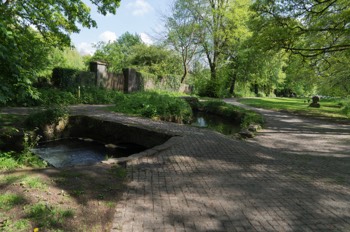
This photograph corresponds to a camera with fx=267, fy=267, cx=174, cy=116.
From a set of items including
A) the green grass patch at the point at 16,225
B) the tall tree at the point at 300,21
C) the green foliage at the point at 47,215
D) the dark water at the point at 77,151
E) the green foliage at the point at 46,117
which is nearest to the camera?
the green grass patch at the point at 16,225

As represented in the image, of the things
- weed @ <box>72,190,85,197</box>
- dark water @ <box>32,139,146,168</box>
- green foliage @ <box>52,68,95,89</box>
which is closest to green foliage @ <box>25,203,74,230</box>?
weed @ <box>72,190,85,197</box>

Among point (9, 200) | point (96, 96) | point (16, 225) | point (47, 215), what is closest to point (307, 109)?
point (96, 96)

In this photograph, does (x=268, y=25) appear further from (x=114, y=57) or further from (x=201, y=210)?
(x=114, y=57)

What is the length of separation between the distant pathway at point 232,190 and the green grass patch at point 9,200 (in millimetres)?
1265

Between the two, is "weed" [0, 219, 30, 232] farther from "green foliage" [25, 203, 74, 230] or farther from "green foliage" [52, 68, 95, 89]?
"green foliage" [52, 68, 95, 89]

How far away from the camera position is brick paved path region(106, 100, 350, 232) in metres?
3.56

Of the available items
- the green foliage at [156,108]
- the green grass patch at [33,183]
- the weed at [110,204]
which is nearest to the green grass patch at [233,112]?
the green foliage at [156,108]

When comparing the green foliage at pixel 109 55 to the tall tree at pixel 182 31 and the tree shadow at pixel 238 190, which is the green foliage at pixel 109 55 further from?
the tree shadow at pixel 238 190

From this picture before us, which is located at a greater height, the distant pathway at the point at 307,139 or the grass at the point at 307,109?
the grass at the point at 307,109

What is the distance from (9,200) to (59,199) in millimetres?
598

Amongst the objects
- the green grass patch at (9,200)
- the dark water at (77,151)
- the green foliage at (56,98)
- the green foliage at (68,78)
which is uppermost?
the green foliage at (68,78)

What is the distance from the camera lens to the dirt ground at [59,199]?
3156mm

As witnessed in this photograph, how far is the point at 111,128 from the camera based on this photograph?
32.6 feet

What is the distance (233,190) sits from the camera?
458 cm
